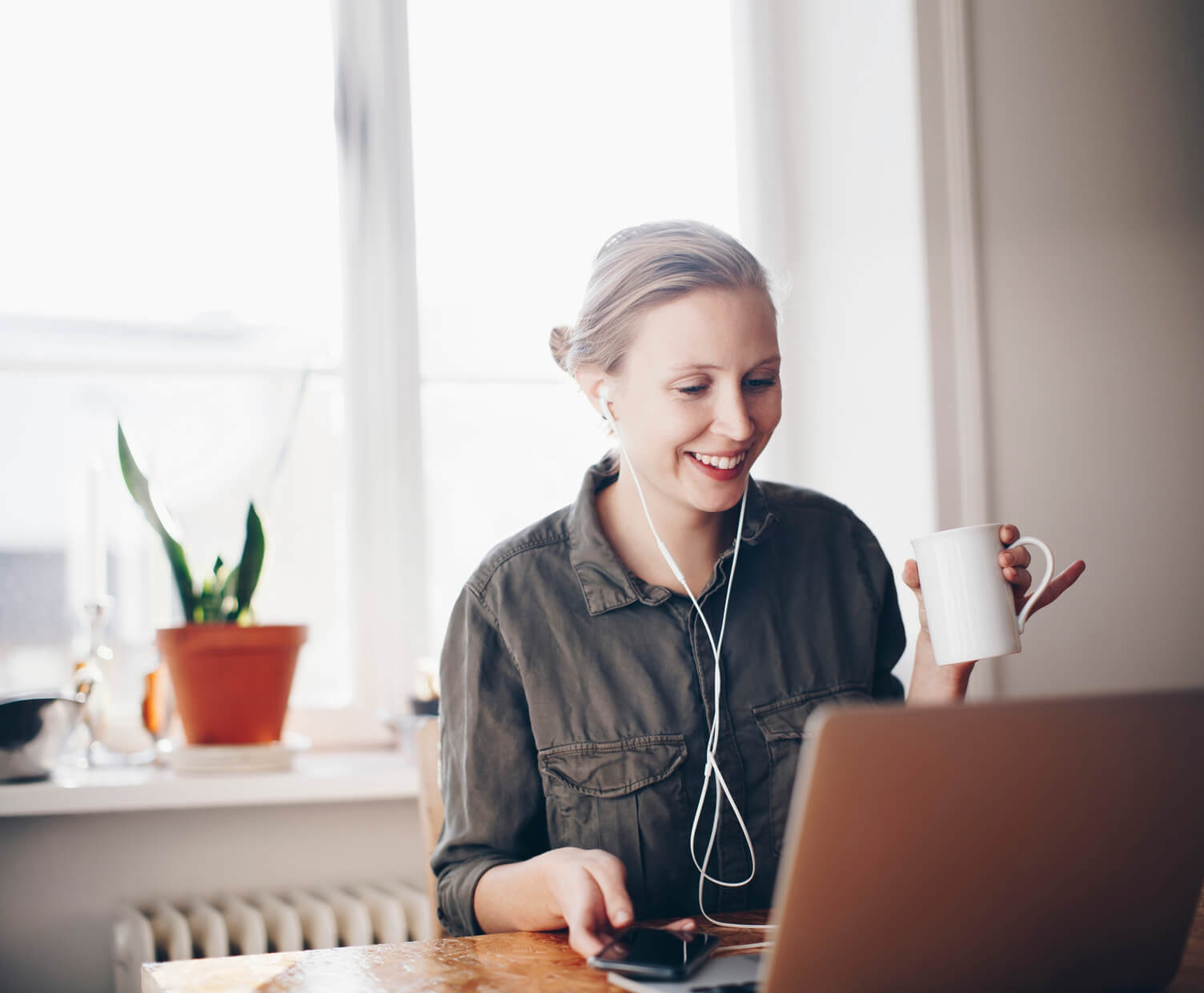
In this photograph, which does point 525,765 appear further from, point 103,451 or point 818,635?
point 103,451

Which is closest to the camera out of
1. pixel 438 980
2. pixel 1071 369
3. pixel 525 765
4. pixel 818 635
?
pixel 438 980

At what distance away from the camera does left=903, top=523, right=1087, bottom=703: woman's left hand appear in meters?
0.96

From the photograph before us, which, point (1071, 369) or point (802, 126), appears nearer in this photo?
point (1071, 369)

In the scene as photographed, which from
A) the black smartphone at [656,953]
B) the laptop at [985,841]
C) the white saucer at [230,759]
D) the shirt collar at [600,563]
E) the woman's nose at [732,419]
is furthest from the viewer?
the white saucer at [230,759]

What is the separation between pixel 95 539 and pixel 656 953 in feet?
4.40

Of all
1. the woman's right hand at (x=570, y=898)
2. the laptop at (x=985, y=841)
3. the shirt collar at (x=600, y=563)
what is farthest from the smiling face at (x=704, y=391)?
the laptop at (x=985, y=841)

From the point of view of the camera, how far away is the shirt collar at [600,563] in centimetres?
116

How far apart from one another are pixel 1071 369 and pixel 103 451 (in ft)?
5.37

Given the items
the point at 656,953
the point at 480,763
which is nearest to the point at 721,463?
the point at 480,763

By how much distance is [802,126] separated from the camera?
6.69ft

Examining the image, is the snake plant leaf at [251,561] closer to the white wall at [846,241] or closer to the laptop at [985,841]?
the white wall at [846,241]

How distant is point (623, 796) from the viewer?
110cm

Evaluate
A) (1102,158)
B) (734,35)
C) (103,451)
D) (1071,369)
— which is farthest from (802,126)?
(103,451)

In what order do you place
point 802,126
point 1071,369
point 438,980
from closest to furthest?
point 438,980, point 1071,369, point 802,126
